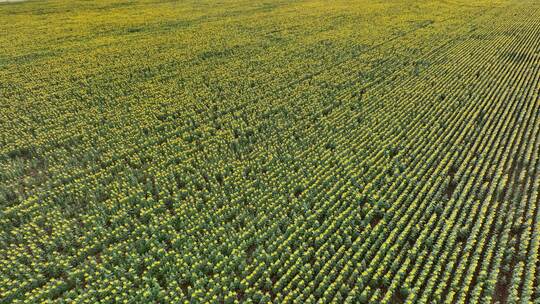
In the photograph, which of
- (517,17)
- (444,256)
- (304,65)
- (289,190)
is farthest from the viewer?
(517,17)

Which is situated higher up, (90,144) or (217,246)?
(90,144)

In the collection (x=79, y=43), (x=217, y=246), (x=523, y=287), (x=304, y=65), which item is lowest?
(x=523, y=287)

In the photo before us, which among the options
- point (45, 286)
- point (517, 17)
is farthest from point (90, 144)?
point (517, 17)

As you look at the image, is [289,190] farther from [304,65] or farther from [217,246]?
[304,65]

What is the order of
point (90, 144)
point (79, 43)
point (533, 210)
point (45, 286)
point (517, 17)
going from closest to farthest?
point (45, 286) → point (533, 210) → point (90, 144) → point (79, 43) → point (517, 17)

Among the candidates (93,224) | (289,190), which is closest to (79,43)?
(93,224)

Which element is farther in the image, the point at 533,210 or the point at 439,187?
the point at 439,187

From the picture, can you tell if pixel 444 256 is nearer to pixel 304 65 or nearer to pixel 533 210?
pixel 533 210
